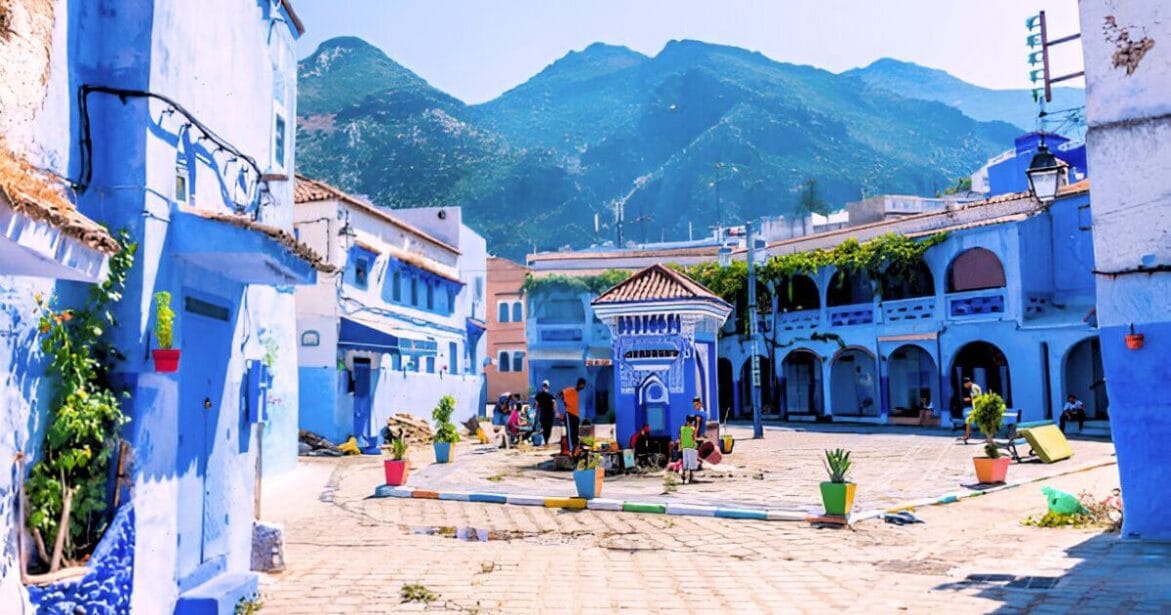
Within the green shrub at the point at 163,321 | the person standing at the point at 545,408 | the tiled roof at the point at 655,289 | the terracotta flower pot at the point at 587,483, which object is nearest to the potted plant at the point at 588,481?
the terracotta flower pot at the point at 587,483

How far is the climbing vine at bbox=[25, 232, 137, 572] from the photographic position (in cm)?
633

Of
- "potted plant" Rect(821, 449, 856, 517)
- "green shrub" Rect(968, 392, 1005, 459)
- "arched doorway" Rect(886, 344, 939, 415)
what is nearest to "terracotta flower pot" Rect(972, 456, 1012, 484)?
"green shrub" Rect(968, 392, 1005, 459)

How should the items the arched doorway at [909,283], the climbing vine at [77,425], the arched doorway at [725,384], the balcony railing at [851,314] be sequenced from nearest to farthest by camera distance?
1. the climbing vine at [77,425]
2. the arched doorway at [909,283]
3. the balcony railing at [851,314]
4. the arched doorway at [725,384]

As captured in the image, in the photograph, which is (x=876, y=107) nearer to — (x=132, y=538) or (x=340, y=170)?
(x=340, y=170)

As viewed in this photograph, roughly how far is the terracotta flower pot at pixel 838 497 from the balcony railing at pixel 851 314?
23241 millimetres

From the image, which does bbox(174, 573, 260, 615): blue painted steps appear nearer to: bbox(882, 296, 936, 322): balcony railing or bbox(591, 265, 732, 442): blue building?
bbox(591, 265, 732, 442): blue building

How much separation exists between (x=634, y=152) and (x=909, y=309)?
127 meters

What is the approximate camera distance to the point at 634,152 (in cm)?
15725

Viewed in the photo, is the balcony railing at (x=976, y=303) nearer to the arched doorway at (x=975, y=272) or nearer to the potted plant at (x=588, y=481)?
the arched doorway at (x=975, y=272)

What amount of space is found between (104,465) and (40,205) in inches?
101

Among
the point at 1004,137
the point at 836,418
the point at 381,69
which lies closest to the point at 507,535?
the point at 836,418

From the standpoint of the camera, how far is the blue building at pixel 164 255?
6410 mm

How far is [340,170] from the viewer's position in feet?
407

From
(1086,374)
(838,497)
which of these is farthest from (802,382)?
(838,497)
